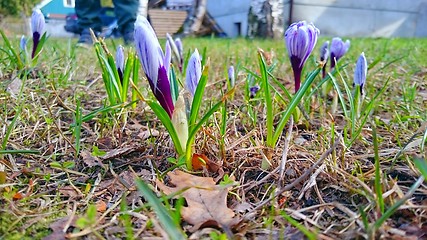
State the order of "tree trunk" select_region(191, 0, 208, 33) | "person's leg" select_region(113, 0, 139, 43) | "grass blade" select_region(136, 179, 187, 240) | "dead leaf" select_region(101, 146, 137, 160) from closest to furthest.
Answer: "grass blade" select_region(136, 179, 187, 240) < "dead leaf" select_region(101, 146, 137, 160) < "person's leg" select_region(113, 0, 139, 43) < "tree trunk" select_region(191, 0, 208, 33)

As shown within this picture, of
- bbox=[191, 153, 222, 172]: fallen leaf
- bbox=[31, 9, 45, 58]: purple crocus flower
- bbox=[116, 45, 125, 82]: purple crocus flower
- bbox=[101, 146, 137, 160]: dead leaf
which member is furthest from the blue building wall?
bbox=[191, 153, 222, 172]: fallen leaf

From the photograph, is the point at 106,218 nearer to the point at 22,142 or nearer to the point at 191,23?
the point at 22,142

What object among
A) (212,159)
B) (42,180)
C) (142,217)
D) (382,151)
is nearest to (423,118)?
(382,151)

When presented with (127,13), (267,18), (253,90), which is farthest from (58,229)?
(267,18)

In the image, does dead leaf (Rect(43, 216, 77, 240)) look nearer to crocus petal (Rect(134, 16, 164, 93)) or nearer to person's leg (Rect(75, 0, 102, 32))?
crocus petal (Rect(134, 16, 164, 93))

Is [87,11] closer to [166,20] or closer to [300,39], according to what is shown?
[300,39]

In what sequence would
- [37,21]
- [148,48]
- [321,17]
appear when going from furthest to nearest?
[321,17] < [37,21] < [148,48]
